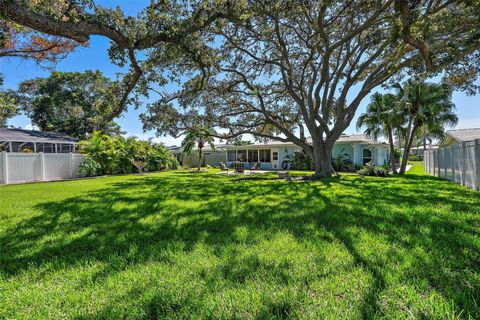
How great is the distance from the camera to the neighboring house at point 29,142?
1727cm

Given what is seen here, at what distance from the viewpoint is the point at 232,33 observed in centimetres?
1200

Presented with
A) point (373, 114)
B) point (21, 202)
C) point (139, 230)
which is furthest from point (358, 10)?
point (21, 202)

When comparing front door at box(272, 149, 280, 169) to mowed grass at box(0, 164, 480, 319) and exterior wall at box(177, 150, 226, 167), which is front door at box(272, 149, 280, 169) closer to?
exterior wall at box(177, 150, 226, 167)

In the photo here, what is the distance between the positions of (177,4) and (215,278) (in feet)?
30.1

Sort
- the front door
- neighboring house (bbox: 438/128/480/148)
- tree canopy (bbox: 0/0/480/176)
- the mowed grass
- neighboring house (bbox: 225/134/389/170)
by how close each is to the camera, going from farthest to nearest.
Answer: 1. the front door
2. neighboring house (bbox: 225/134/389/170)
3. neighboring house (bbox: 438/128/480/148)
4. tree canopy (bbox: 0/0/480/176)
5. the mowed grass

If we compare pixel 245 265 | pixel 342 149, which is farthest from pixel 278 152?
pixel 245 265

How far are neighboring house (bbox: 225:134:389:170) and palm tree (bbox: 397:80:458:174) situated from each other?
21.2 feet

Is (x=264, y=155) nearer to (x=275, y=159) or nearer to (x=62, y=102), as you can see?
(x=275, y=159)

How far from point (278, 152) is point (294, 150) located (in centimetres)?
183

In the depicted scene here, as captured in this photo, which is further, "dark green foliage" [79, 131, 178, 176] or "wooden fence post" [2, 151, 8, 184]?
"dark green foliage" [79, 131, 178, 176]

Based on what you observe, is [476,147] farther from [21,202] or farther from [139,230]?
[21,202]

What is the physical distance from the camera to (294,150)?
26422mm

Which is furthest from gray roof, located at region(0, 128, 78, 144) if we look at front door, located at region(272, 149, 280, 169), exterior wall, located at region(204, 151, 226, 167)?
front door, located at region(272, 149, 280, 169)

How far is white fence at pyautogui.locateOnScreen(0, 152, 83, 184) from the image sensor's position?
1214cm
